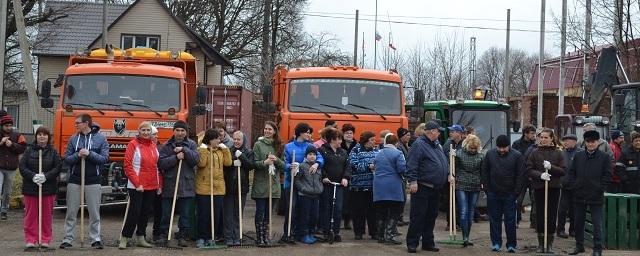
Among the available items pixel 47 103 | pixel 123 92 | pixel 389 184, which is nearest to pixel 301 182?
pixel 389 184

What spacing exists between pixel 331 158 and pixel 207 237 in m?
2.28

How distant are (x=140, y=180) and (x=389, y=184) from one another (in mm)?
3690

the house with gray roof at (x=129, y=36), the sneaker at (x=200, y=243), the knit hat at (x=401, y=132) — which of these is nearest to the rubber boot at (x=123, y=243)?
the sneaker at (x=200, y=243)

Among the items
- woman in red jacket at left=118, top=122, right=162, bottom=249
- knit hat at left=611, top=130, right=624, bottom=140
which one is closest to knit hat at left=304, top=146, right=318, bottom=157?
woman in red jacket at left=118, top=122, right=162, bottom=249

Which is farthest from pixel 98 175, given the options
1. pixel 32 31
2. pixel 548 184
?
pixel 32 31

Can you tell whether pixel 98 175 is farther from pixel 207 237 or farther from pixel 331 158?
pixel 331 158

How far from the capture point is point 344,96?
16.2 m

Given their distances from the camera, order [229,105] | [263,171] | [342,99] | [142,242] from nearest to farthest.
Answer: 1. [142,242]
2. [263,171]
3. [342,99]
4. [229,105]

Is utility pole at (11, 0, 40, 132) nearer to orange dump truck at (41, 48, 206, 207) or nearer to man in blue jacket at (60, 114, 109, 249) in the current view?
orange dump truck at (41, 48, 206, 207)

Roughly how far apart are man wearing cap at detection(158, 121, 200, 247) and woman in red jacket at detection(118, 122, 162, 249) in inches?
5.3

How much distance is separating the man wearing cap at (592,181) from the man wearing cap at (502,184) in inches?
32.4

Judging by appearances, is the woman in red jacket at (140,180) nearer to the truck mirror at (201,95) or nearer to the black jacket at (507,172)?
the truck mirror at (201,95)

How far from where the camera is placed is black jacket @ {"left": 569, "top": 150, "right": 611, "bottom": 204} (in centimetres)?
1231

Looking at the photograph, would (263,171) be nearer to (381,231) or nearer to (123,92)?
(381,231)
